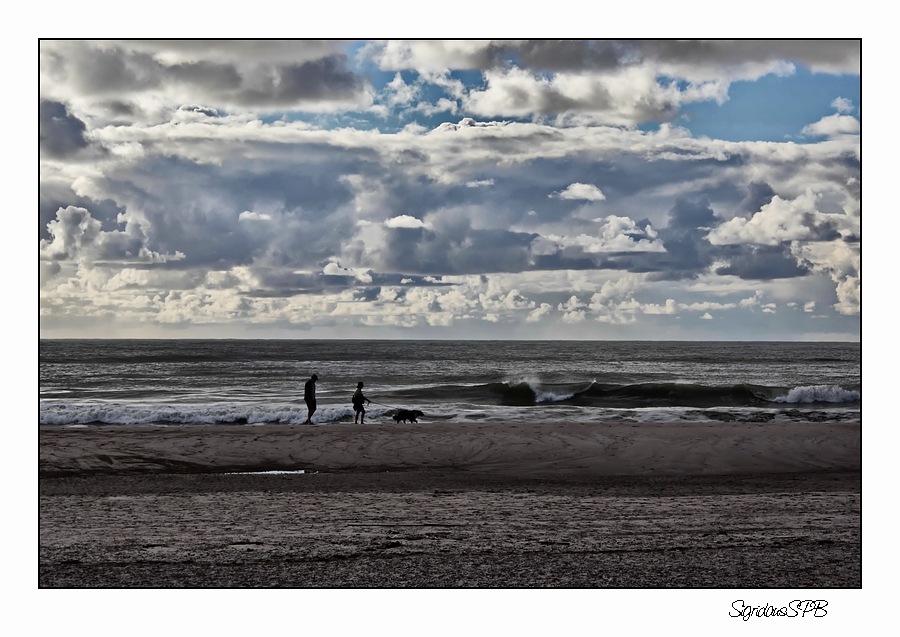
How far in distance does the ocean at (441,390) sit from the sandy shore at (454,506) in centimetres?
266

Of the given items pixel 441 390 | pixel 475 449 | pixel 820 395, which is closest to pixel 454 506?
pixel 475 449

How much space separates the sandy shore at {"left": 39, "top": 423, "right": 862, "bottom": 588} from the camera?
6914 mm

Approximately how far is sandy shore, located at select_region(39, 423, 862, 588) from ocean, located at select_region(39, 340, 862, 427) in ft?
8.72

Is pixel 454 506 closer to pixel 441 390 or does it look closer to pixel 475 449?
pixel 475 449

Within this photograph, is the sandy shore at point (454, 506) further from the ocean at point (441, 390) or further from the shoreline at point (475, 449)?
the ocean at point (441, 390)

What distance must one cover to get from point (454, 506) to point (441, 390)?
90.2ft

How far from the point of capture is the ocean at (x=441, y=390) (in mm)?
23531

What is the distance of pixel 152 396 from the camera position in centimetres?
3356

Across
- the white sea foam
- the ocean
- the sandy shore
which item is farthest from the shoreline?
the white sea foam

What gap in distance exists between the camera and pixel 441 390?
37.6 meters

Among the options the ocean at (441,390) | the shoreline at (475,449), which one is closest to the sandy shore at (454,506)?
the shoreline at (475,449)

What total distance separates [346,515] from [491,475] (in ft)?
14.9

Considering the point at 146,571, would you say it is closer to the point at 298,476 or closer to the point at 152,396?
the point at 298,476

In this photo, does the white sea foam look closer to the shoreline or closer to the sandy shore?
the shoreline
